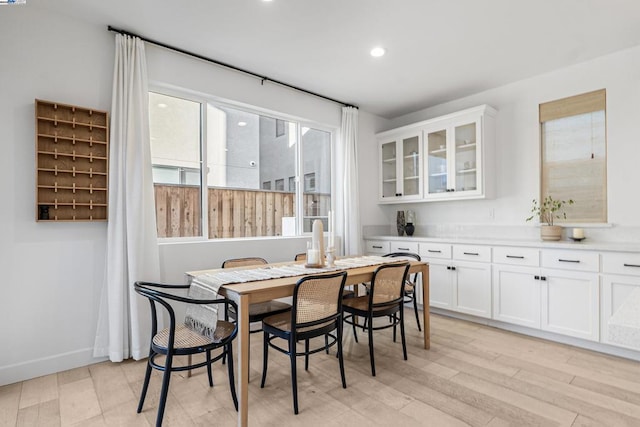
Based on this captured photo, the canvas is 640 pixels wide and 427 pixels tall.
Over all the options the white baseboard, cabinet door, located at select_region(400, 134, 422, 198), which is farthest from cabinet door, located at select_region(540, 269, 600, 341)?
the white baseboard

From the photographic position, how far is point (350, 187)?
461 centimetres

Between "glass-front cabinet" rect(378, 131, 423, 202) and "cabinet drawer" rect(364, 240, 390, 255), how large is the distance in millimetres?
650

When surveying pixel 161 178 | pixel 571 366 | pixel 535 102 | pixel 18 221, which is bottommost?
pixel 571 366

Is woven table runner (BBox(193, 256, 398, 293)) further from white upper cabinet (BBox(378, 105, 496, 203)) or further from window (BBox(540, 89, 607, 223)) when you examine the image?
window (BBox(540, 89, 607, 223))

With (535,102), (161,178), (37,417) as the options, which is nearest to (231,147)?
(161,178)

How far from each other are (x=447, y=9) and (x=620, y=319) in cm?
248

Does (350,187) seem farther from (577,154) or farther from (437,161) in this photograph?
(577,154)

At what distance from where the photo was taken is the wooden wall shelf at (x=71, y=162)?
2.56 metres

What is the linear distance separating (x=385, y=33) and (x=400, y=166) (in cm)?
216

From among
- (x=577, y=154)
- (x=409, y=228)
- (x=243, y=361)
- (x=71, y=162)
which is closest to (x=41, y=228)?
(x=71, y=162)

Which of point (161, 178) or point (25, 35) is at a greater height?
point (25, 35)

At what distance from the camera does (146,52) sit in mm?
3035

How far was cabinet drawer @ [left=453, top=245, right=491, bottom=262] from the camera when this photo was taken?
3.66 m

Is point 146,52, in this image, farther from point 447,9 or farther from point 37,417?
point 37,417
